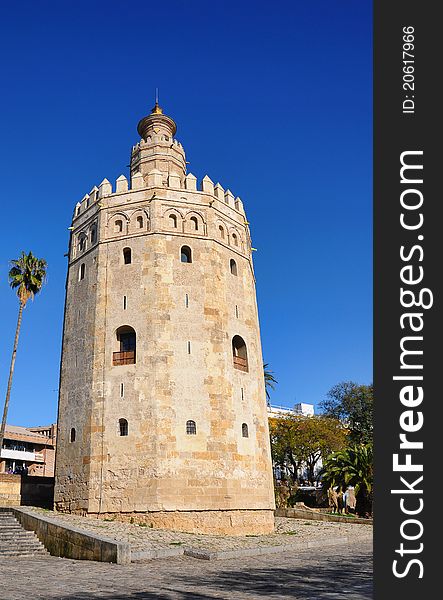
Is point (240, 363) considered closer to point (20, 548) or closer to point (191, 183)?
point (191, 183)

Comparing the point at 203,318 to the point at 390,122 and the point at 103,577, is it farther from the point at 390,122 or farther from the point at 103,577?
the point at 390,122

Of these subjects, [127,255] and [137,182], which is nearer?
[127,255]

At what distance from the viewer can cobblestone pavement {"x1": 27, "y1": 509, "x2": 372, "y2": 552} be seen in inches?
673

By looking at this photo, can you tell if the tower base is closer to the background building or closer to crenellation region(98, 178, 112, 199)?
crenellation region(98, 178, 112, 199)

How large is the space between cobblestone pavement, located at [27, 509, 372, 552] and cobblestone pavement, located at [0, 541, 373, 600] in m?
2.09

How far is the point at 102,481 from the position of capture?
22.9m

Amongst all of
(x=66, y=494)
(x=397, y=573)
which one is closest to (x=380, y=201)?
(x=397, y=573)

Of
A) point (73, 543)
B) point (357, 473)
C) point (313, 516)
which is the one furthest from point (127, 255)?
point (357, 473)

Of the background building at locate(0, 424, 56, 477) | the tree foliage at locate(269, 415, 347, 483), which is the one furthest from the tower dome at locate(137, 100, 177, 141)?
the background building at locate(0, 424, 56, 477)

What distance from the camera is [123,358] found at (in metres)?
24.4

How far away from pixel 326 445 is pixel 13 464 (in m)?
28.3

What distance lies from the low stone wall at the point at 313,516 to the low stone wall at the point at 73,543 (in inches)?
609

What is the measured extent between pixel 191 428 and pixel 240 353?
4.57 meters

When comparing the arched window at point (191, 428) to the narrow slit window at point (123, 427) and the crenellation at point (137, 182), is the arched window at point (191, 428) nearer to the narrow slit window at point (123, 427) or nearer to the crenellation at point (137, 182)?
the narrow slit window at point (123, 427)
